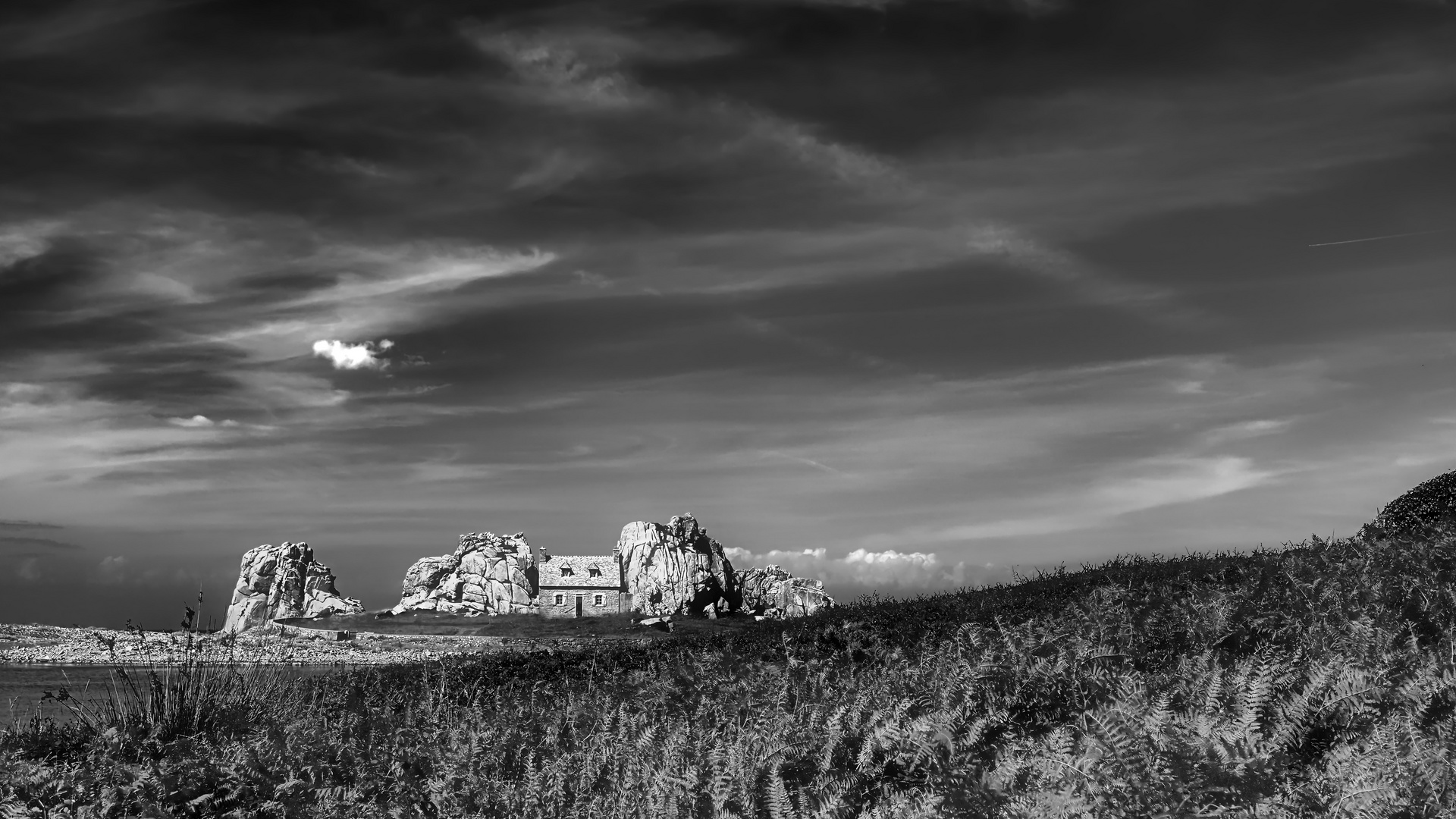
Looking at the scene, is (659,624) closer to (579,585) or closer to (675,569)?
(675,569)

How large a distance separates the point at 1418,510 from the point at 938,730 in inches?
609

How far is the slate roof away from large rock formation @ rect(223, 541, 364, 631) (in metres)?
9.88

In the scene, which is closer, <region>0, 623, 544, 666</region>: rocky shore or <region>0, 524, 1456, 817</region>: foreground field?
<region>0, 524, 1456, 817</region>: foreground field

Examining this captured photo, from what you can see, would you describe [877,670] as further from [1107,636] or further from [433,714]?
[433,714]

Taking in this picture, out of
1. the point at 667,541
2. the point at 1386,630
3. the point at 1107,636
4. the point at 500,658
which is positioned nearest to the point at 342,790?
Result: the point at 1107,636

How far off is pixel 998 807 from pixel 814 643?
853cm

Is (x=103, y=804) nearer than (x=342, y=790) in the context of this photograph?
No

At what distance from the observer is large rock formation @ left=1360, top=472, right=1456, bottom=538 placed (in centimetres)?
1493

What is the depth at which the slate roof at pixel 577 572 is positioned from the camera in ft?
168

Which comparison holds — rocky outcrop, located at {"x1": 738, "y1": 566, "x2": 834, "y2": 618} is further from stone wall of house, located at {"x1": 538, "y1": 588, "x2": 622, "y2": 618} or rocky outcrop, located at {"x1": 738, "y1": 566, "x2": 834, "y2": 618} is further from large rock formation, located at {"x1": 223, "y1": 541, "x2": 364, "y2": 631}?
large rock formation, located at {"x1": 223, "y1": 541, "x2": 364, "y2": 631}

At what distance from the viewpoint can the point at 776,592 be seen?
51.7 metres

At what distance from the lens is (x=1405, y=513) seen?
16.4 metres

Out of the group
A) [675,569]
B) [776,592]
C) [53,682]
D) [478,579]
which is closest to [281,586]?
[478,579]

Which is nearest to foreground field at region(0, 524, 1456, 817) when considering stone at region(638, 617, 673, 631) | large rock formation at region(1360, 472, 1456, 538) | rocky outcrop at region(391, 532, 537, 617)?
large rock formation at region(1360, 472, 1456, 538)
